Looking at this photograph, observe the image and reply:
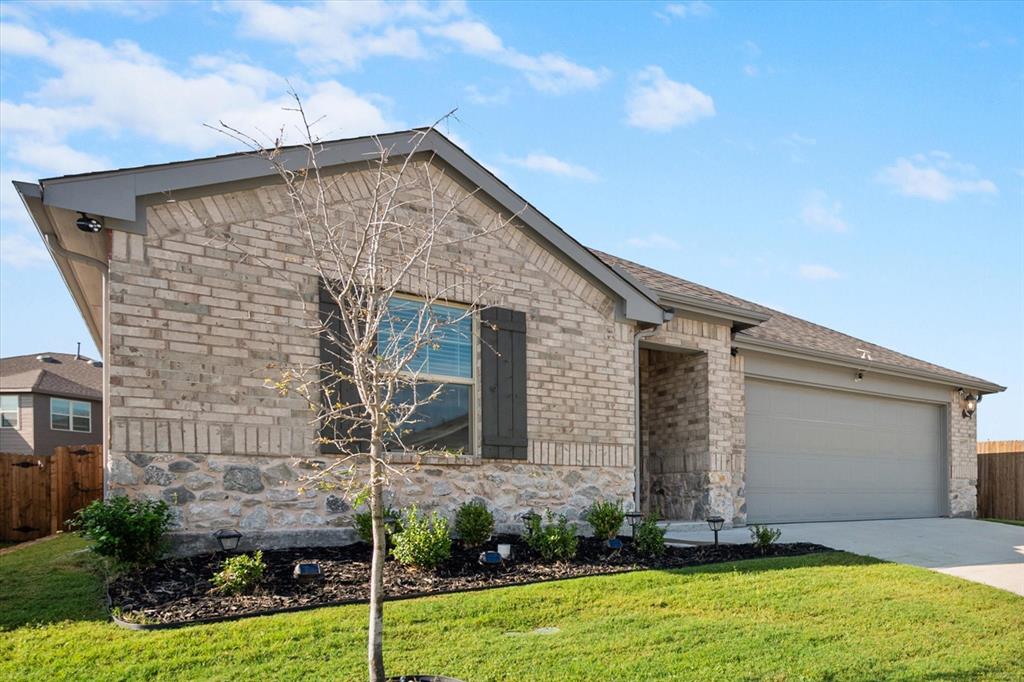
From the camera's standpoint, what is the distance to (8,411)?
87.2 ft

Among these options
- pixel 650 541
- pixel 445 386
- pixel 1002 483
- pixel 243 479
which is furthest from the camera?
pixel 1002 483

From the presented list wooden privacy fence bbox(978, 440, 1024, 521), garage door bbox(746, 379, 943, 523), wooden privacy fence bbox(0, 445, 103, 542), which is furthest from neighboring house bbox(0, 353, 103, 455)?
wooden privacy fence bbox(978, 440, 1024, 521)

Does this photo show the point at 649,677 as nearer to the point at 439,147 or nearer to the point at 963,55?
the point at 439,147

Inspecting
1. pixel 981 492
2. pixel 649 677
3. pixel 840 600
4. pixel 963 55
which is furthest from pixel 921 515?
pixel 649 677

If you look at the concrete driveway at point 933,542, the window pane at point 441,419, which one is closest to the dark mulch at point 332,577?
the window pane at point 441,419

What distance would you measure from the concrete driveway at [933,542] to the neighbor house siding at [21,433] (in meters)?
22.4

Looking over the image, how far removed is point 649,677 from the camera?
5441mm

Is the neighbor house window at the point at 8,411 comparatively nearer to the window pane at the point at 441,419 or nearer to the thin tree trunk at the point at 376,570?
the window pane at the point at 441,419

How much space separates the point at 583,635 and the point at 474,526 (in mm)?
2963

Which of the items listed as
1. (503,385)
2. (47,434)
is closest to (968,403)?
(503,385)

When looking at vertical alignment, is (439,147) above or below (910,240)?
above

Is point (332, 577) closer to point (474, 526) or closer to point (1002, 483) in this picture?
point (474, 526)

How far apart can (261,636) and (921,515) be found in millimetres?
15683

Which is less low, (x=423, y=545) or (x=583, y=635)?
(x=423, y=545)
